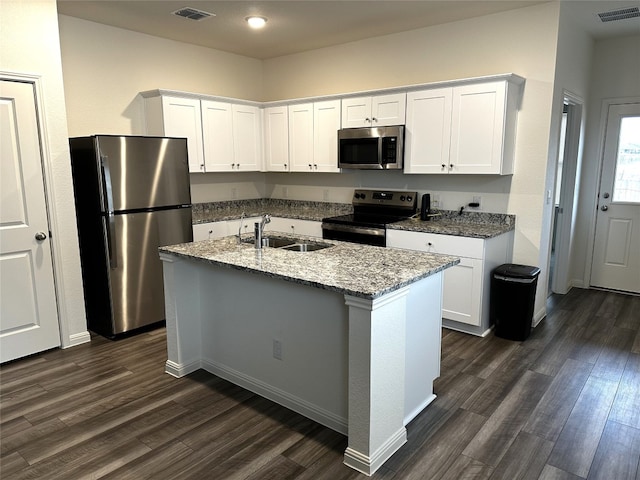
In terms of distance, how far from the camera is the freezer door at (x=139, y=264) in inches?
148

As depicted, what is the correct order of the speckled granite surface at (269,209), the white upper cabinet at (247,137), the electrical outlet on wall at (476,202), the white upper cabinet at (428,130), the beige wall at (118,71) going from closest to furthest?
the white upper cabinet at (428,130) < the beige wall at (118,71) < the electrical outlet on wall at (476,202) < the speckled granite surface at (269,209) < the white upper cabinet at (247,137)

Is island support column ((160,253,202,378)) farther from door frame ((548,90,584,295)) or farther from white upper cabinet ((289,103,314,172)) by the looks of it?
door frame ((548,90,584,295))

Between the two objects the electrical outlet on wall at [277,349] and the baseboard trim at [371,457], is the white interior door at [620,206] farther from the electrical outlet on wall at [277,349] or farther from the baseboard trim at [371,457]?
the electrical outlet on wall at [277,349]

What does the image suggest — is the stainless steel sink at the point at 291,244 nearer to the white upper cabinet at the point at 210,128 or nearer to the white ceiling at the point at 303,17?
the white upper cabinet at the point at 210,128

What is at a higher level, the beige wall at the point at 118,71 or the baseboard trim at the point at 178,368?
the beige wall at the point at 118,71

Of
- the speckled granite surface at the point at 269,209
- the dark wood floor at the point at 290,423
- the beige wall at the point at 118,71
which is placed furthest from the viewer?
the speckled granite surface at the point at 269,209

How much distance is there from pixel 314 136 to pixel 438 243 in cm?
199

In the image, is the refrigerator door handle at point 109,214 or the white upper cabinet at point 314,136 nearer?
the refrigerator door handle at point 109,214

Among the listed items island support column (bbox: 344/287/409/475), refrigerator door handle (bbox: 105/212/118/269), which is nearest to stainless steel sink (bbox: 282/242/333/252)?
island support column (bbox: 344/287/409/475)

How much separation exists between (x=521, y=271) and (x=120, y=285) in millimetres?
3400

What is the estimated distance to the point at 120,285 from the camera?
3797mm

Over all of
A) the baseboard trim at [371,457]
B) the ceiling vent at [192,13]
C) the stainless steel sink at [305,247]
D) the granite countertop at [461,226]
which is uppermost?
the ceiling vent at [192,13]

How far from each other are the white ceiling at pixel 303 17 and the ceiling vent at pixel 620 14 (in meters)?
0.08

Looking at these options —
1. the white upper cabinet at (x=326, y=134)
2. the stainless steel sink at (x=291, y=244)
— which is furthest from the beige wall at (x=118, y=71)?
the stainless steel sink at (x=291, y=244)
